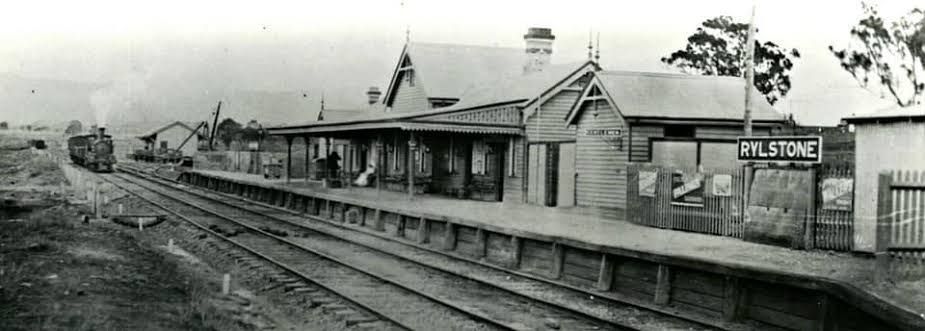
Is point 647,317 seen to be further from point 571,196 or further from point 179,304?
point 571,196

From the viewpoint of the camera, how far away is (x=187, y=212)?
26312 mm

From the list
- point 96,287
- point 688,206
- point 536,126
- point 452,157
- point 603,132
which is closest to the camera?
point 96,287

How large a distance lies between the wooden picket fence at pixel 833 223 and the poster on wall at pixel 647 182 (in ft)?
13.8

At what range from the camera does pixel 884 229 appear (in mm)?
8789

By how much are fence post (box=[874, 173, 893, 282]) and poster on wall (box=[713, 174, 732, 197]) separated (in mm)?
6641

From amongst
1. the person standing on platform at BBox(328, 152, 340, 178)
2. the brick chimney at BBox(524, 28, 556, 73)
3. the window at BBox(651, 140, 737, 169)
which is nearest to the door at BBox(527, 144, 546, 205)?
the window at BBox(651, 140, 737, 169)

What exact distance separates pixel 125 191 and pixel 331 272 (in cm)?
2358

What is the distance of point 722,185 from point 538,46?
2150 cm

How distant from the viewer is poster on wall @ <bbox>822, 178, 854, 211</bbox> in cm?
1345

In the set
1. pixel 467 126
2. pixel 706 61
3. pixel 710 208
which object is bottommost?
pixel 710 208

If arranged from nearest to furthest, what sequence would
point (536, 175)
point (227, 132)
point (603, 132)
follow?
point (603, 132) → point (536, 175) → point (227, 132)

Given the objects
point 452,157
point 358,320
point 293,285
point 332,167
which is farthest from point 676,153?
point 332,167

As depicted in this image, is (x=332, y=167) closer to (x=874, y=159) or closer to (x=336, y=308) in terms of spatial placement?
(x=336, y=308)

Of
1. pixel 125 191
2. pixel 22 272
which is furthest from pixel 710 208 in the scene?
pixel 125 191
